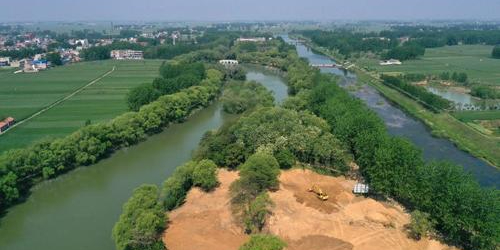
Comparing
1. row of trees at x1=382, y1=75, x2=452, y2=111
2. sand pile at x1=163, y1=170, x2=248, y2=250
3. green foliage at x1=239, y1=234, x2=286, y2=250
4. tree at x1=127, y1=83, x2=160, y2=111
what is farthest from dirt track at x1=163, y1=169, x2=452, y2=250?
row of trees at x1=382, y1=75, x2=452, y2=111

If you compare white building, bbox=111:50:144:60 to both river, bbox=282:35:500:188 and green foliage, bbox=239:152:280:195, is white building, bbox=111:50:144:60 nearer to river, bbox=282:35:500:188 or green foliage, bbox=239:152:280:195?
river, bbox=282:35:500:188

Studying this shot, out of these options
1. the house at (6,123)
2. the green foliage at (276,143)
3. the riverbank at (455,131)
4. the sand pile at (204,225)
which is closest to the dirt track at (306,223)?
the sand pile at (204,225)

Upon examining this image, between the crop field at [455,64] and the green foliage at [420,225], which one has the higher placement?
the crop field at [455,64]


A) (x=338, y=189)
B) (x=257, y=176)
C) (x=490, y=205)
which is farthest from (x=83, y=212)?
(x=490, y=205)

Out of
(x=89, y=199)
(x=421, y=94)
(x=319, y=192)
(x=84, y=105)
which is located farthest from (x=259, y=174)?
(x=421, y=94)

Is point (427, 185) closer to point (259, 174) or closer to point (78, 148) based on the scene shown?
point (259, 174)

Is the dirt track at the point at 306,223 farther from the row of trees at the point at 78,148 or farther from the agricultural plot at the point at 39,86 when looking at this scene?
the agricultural plot at the point at 39,86
